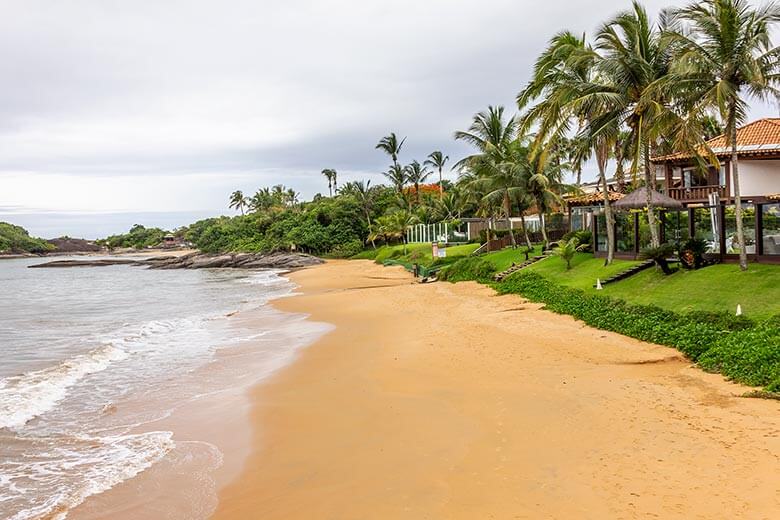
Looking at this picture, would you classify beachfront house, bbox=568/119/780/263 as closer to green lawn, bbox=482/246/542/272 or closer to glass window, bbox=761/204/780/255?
glass window, bbox=761/204/780/255

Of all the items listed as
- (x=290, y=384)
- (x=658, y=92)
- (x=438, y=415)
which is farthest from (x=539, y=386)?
(x=658, y=92)

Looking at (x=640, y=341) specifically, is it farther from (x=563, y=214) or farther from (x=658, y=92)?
(x=563, y=214)

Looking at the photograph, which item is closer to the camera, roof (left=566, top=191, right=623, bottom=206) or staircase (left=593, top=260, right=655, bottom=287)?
staircase (left=593, top=260, right=655, bottom=287)

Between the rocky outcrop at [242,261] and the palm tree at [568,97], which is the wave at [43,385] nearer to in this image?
the palm tree at [568,97]

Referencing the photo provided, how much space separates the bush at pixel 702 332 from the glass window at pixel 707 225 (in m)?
5.31

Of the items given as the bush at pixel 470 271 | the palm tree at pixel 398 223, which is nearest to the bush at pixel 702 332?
the bush at pixel 470 271

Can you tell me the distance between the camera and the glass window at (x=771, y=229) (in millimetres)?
17344

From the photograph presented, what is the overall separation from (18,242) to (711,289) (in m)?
161

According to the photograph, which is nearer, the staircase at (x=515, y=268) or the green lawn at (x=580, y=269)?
the green lawn at (x=580, y=269)

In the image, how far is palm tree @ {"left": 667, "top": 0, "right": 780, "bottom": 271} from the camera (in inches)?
604

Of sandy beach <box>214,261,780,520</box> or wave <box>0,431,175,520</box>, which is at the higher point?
sandy beach <box>214,261,780,520</box>

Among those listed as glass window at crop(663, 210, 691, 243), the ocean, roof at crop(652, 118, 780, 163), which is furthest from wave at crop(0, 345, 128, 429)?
roof at crop(652, 118, 780, 163)

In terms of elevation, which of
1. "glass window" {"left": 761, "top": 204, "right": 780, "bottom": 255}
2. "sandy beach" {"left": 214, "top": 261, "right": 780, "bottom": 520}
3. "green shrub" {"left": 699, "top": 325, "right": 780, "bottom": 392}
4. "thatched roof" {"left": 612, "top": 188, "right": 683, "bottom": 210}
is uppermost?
"thatched roof" {"left": 612, "top": 188, "right": 683, "bottom": 210}

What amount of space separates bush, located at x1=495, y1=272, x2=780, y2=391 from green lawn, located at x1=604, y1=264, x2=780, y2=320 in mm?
580
